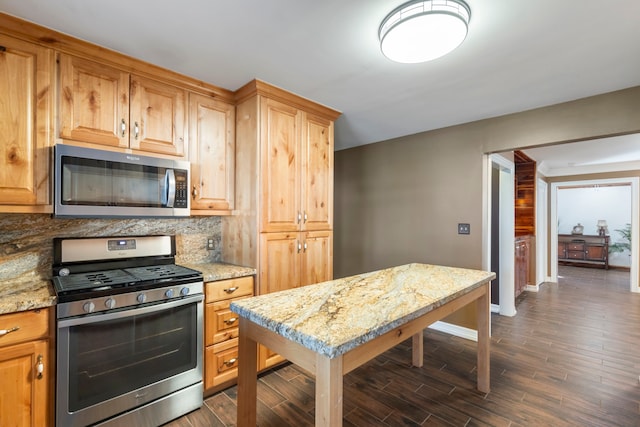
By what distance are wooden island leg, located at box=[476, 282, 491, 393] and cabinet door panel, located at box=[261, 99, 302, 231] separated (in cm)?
158

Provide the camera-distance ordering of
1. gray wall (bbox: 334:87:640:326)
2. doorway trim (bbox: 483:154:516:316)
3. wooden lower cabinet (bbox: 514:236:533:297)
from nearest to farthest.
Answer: gray wall (bbox: 334:87:640:326) < doorway trim (bbox: 483:154:516:316) < wooden lower cabinet (bbox: 514:236:533:297)

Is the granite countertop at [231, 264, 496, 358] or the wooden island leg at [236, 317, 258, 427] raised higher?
the granite countertop at [231, 264, 496, 358]

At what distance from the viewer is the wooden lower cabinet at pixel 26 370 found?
1.42 meters

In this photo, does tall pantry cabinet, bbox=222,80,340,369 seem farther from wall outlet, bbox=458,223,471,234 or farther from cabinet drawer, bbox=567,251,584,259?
cabinet drawer, bbox=567,251,584,259

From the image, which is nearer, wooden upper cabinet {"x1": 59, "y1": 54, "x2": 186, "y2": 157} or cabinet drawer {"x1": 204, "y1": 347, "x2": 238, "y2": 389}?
wooden upper cabinet {"x1": 59, "y1": 54, "x2": 186, "y2": 157}

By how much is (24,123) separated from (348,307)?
6.78 feet

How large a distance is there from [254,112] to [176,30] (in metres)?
0.80

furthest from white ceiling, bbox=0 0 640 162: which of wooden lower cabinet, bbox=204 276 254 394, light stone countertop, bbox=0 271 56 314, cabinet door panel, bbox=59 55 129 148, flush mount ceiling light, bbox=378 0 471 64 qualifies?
wooden lower cabinet, bbox=204 276 254 394

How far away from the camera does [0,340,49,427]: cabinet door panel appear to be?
4.67 ft

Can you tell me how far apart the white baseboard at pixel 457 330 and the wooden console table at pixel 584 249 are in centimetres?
696

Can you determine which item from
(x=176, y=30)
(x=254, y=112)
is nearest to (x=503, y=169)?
(x=254, y=112)

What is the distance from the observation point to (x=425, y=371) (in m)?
2.54

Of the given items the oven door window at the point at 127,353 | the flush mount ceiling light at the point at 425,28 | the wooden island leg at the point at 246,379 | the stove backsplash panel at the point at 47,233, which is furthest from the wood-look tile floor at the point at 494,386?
the flush mount ceiling light at the point at 425,28

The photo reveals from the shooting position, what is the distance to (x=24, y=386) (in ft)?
4.84
